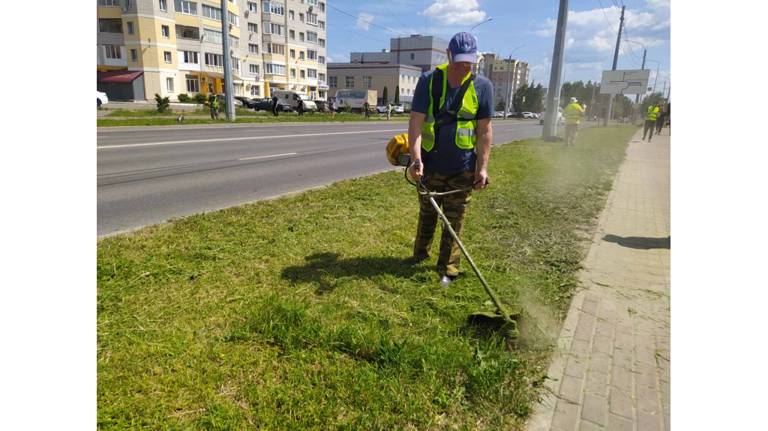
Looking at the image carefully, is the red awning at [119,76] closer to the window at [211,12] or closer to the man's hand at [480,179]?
the window at [211,12]

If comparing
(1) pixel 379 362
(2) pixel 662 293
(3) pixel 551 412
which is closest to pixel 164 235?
(1) pixel 379 362

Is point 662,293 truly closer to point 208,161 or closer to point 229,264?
point 229,264

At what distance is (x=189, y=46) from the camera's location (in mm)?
52406

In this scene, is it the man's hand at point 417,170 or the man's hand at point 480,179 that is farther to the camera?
the man's hand at point 480,179

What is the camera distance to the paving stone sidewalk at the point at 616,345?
7.76ft

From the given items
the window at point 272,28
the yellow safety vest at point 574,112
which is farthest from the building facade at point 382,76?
the yellow safety vest at point 574,112

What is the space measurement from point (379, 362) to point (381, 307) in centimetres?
71

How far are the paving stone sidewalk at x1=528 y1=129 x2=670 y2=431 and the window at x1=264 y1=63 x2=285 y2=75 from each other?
6778 centimetres

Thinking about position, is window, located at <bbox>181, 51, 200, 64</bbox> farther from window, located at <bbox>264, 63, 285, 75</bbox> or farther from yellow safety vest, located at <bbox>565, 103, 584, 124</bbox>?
yellow safety vest, located at <bbox>565, 103, 584, 124</bbox>

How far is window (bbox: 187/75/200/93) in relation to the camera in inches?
2103

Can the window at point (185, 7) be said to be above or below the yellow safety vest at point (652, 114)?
above

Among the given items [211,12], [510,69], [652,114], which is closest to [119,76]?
[211,12]

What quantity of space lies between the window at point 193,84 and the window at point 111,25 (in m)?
8.32

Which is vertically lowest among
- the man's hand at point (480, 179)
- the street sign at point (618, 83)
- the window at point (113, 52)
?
the man's hand at point (480, 179)
